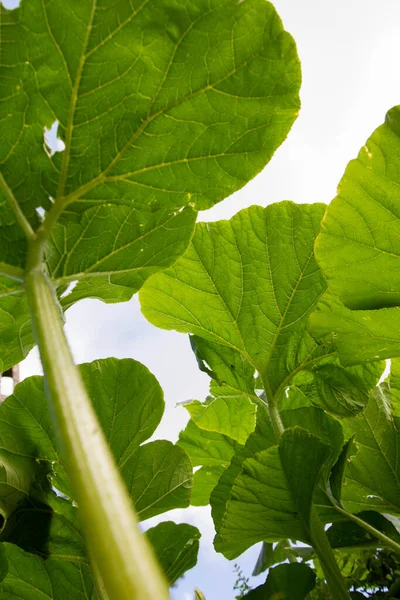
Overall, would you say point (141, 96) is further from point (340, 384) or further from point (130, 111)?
point (340, 384)

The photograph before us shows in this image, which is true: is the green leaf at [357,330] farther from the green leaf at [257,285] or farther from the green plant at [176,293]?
the green leaf at [257,285]

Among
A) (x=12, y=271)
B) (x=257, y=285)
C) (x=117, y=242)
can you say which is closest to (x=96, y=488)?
(x=12, y=271)

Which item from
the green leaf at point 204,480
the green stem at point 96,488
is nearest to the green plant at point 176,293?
the green stem at point 96,488

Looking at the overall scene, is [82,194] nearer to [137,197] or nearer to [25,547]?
[137,197]

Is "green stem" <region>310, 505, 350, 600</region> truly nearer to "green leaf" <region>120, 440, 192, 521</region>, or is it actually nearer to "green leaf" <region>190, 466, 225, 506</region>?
"green leaf" <region>120, 440, 192, 521</region>

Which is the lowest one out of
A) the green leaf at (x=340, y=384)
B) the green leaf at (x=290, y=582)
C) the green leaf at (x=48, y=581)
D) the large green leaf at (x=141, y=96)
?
the green leaf at (x=290, y=582)

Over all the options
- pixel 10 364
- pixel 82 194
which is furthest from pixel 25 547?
pixel 82 194

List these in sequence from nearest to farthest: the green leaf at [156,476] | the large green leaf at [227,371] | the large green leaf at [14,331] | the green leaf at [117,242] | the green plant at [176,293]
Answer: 1. the green plant at [176,293]
2. the green leaf at [117,242]
3. the large green leaf at [14,331]
4. the green leaf at [156,476]
5. the large green leaf at [227,371]

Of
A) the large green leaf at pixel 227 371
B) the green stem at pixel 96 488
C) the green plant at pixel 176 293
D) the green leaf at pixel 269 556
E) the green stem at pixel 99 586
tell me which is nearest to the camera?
→ the green stem at pixel 96 488

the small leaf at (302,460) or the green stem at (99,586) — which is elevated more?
the small leaf at (302,460)

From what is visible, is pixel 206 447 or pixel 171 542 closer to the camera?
pixel 171 542
